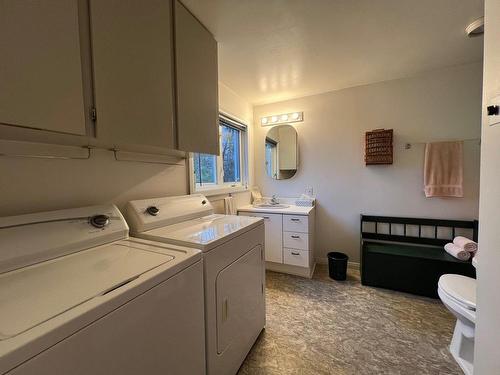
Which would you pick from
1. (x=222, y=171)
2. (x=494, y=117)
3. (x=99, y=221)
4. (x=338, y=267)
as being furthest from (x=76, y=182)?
(x=338, y=267)

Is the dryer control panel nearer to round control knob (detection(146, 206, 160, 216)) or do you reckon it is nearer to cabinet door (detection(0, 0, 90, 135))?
round control knob (detection(146, 206, 160, 216))

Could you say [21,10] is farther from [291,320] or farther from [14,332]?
[291,320]

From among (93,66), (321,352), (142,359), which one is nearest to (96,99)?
(93,66)

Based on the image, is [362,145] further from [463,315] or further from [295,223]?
[463,315]

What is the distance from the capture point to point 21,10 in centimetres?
70

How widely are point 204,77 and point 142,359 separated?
64.5 inches

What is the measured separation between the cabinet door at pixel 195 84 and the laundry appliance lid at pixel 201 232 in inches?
20.7

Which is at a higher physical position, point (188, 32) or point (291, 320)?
point (188, 32)

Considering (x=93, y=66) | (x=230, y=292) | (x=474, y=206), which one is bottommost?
(x=230, y=292)

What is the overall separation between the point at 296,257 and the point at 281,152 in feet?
4.91

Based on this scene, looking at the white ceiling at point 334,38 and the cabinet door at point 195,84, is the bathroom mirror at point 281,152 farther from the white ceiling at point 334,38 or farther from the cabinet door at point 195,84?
the cabinet door at point 195,84

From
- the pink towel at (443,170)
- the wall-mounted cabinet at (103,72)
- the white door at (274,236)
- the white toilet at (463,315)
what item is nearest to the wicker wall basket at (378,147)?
the pink towel at (443,170)

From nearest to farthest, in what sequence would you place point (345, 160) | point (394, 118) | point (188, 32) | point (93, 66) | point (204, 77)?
point (93, 66), point (188, 32), point (204, 77), point (394, 118), point (345, 160)

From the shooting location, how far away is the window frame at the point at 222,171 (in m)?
1.96
